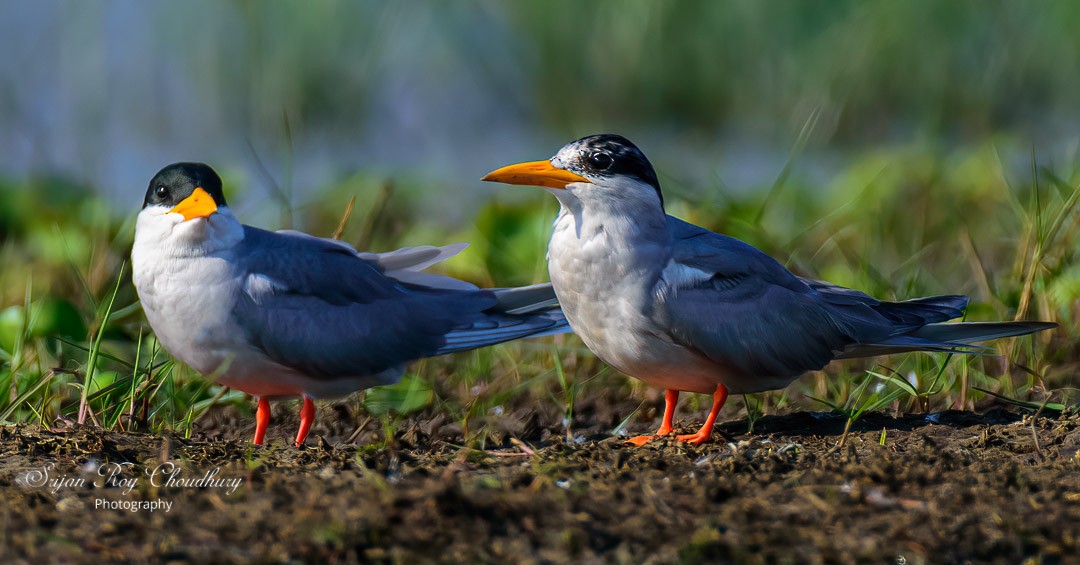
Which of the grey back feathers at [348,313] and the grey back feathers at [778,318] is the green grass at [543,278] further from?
the grey back feathers at [348,313]

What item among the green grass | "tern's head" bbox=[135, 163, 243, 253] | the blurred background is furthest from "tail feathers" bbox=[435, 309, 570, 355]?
the blurred background

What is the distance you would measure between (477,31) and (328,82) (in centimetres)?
122

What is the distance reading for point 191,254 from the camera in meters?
3.94

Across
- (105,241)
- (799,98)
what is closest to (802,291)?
(105,241)

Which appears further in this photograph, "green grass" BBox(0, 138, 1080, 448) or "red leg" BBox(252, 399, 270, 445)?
"green grass" BBox(0, 138, 1080, 448)

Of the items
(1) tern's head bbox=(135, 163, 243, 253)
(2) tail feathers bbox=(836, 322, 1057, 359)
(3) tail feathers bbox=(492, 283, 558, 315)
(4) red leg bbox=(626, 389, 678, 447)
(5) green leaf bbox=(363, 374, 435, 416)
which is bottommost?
(5) green leaf bbox=(363, 374, 435, 416)

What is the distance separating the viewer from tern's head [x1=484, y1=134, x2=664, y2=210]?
401cm

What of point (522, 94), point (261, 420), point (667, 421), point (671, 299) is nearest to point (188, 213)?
point (261, 420)

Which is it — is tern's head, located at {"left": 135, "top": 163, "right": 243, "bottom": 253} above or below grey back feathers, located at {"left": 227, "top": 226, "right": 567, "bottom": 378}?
above

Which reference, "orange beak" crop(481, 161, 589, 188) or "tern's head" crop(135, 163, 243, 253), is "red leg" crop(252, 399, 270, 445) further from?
"orange beak" crop(481, 161, 589, 188)

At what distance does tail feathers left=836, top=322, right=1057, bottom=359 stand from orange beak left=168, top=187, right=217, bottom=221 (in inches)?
85.3

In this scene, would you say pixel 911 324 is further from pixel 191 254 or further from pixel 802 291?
pixel 191 254

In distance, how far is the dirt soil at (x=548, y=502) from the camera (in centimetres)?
265

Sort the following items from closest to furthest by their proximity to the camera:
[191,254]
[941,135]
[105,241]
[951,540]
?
[951,540], [191,254], [105,241], [941,135]
